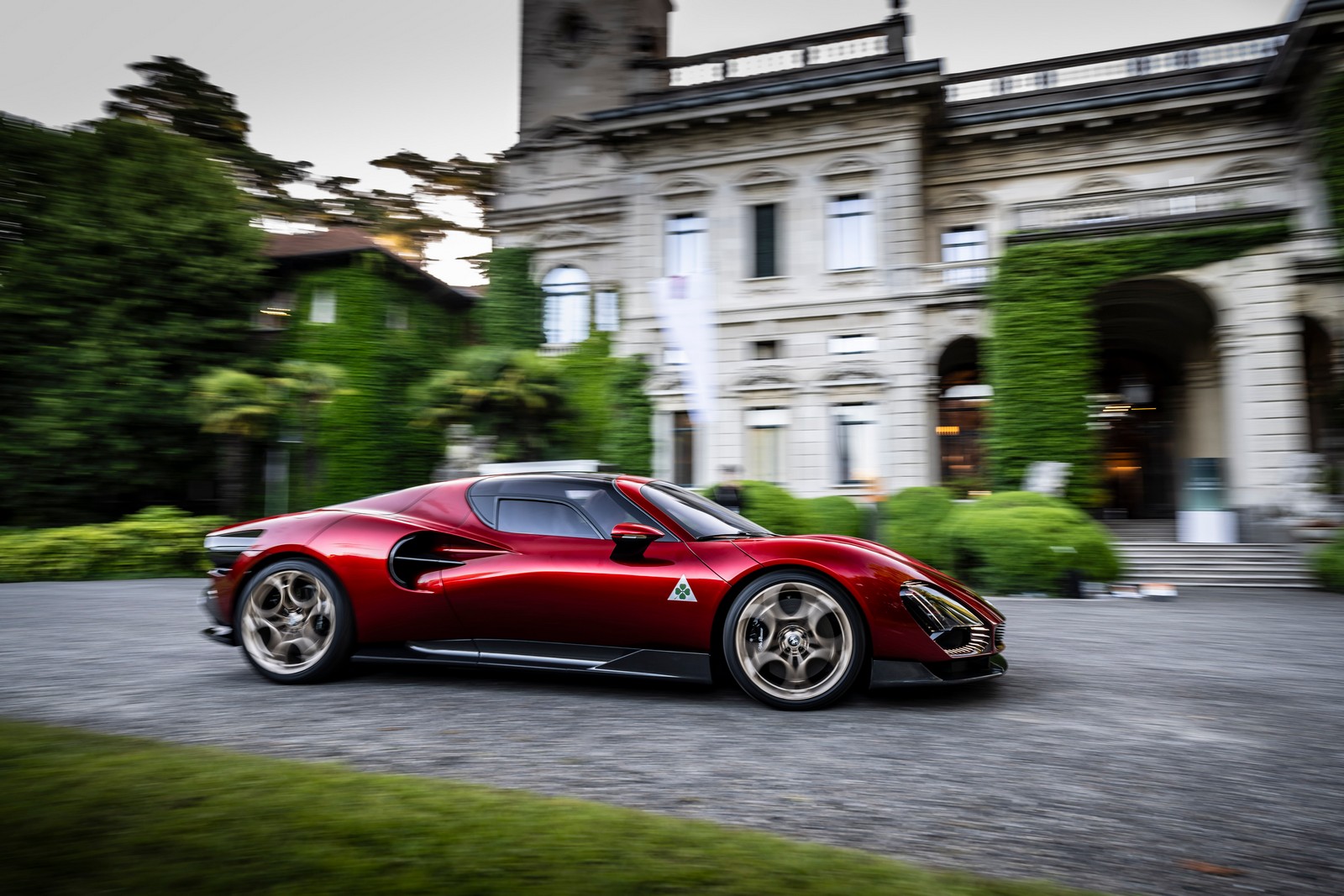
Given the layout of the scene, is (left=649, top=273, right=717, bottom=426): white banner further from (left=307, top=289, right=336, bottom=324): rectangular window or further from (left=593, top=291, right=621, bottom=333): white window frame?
(left=307, top=289, right=336, bottom=324): rectangular window

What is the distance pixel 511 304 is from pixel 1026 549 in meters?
16.8

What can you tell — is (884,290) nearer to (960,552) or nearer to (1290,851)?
(960,552)

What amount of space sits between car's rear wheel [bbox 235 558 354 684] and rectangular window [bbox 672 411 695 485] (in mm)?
16969

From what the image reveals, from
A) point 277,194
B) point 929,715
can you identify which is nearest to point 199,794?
point 929,715

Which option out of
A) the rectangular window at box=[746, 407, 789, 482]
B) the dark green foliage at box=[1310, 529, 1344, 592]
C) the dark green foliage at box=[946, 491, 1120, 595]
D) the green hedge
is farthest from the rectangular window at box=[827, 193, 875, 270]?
the green hedge

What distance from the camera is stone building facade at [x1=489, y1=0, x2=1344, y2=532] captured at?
1959 centimetres

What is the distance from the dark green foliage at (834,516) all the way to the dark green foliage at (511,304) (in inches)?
435

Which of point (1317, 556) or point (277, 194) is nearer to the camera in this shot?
point (1317, 556)

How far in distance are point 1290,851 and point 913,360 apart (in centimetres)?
1810

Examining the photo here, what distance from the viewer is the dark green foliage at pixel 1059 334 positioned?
16.7 m

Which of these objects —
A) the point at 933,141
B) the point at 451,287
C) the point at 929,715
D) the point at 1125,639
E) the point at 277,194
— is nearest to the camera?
the point at 929,715

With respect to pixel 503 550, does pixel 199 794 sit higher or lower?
lower

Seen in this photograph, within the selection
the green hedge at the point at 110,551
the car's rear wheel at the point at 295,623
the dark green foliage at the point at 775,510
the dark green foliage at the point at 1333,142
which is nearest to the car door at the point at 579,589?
the car's rear wheel at the point at 295,623

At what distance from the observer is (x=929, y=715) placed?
4.09m
